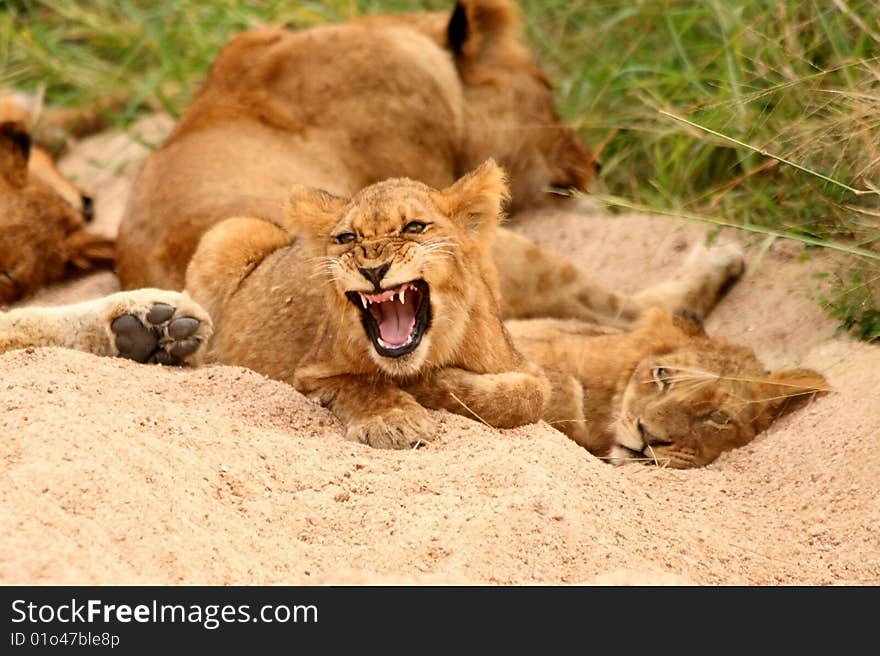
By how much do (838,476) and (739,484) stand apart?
0.30 metres

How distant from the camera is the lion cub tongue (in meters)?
4.25

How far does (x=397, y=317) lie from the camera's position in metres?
4.28

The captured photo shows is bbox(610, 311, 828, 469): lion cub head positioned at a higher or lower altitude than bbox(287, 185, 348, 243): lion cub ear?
lower

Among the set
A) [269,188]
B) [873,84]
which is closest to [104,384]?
[269,188]

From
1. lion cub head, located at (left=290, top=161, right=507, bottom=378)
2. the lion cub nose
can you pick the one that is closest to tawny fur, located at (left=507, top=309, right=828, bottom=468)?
lion cub head, located at (left=290, top=161, right=507, bottom=378)

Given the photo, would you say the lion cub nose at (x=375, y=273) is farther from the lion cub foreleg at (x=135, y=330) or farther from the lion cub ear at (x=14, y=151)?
the lion cub ear at (x=14, y=151)

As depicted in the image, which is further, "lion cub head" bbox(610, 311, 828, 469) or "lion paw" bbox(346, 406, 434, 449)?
"lion cub head" bbox(610, 311, 828, 469)

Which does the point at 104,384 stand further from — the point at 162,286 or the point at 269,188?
the point at 269,188

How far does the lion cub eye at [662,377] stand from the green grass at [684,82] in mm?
535

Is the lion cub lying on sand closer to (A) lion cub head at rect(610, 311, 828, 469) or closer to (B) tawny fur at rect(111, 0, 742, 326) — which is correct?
(A) lion cub head at rect(610, 311, 828, 469)

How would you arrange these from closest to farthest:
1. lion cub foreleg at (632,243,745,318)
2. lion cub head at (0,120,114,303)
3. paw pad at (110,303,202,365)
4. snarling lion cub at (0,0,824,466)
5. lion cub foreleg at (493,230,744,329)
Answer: snarling lion cub at (0,0,824,466) < paw pad at (110,303,202,365) < lion cub foreleg at (493,230,744,329) < lion cub foreleg at (632,243,745,318) < lion cub head at (0,120,114,303)

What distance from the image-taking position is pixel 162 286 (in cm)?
577

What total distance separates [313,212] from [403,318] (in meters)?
0.50

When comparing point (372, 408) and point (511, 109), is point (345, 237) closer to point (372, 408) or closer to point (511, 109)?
point (372, 408)
